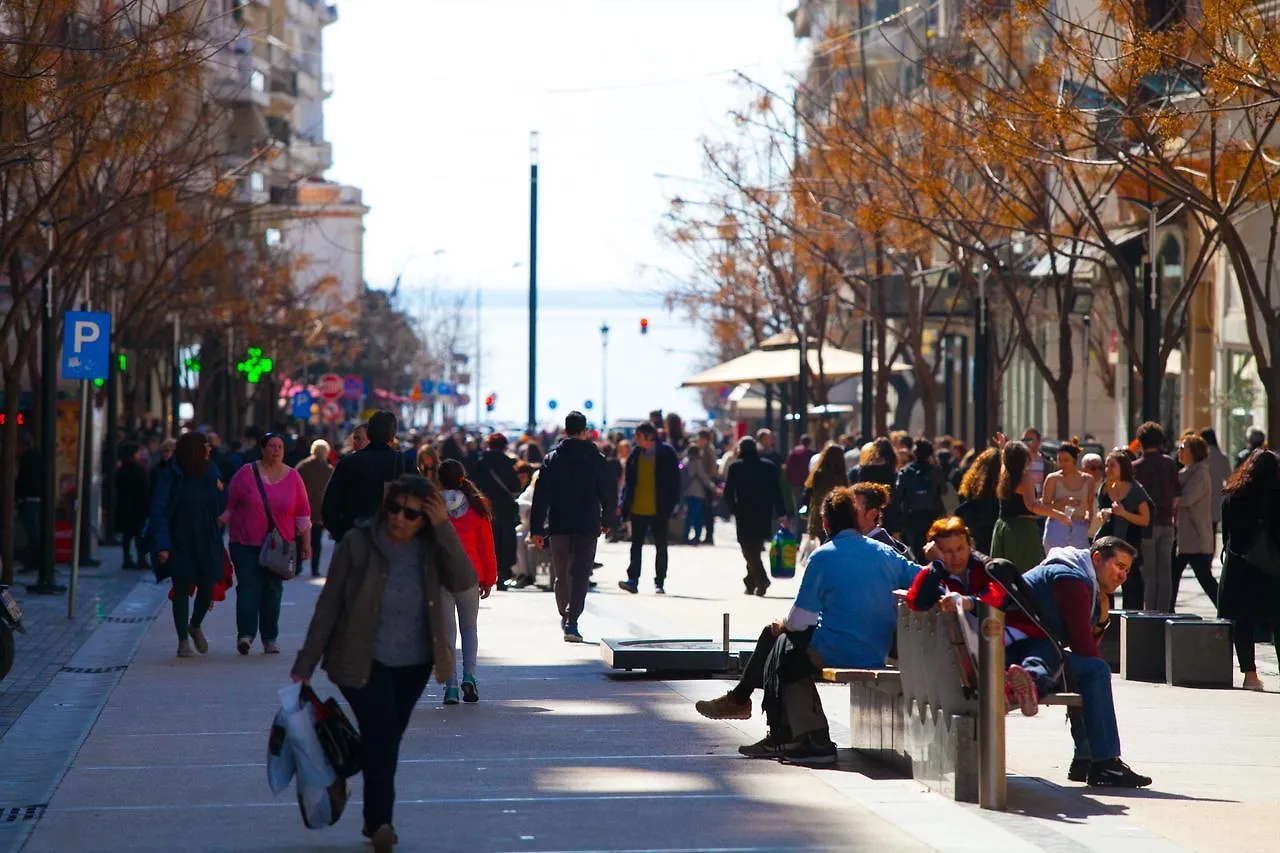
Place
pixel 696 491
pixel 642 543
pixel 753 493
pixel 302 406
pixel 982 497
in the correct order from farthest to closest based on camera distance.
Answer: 1. pixel 302 406
2. pixel 696 491
3. pixel 753 493
4. pixel 642 543
5. pixel 982 497

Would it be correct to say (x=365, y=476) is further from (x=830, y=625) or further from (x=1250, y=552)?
(x=1250, y=552)

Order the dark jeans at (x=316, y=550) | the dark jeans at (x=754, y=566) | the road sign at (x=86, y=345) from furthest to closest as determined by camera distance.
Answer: the dark jeans at (x=316, y=550) → the dark jeans at (x=754, y=566) → the road sign at (x=86, y=345)

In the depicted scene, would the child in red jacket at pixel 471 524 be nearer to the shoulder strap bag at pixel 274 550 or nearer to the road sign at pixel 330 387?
the shoulder strap bag at pixel 274 550

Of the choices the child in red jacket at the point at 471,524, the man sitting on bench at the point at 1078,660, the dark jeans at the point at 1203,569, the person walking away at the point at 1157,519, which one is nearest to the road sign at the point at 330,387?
the person walking away at the point at 1157,519

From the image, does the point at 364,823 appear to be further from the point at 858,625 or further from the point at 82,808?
the point at 858,625

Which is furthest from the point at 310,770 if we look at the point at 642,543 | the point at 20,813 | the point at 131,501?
the point at 131,501

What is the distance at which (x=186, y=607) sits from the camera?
55.0ft

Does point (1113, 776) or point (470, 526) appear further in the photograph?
point (470, 526)

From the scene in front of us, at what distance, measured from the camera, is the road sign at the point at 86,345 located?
20.3 meters

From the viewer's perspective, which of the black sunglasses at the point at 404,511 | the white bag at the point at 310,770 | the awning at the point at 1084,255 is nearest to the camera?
the white bag at the point at 310,770

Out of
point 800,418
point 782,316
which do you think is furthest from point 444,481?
point 782,316

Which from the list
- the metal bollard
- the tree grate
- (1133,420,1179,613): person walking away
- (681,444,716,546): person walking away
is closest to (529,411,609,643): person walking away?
(1133,420,1179,613): person walking away

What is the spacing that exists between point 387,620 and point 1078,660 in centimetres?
337

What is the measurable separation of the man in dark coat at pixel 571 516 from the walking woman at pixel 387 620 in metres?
8.99
